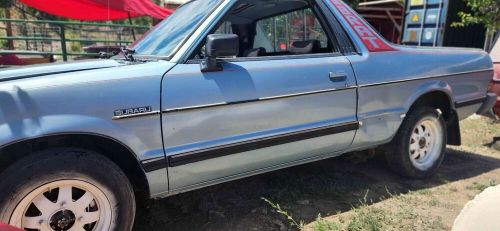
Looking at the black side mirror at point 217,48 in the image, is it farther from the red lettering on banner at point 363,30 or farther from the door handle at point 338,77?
the red lettering on banner at point 363,30

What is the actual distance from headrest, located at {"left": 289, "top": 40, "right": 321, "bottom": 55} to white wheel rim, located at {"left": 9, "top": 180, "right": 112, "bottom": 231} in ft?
6.67

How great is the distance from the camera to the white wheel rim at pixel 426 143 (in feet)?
13.8

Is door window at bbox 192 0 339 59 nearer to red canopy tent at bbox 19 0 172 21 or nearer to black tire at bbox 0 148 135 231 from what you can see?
black tire at bbox 0 148 135 231

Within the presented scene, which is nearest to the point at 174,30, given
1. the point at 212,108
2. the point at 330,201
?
the point at 212,108

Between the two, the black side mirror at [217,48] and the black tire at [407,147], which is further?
the black tire at [407,147]

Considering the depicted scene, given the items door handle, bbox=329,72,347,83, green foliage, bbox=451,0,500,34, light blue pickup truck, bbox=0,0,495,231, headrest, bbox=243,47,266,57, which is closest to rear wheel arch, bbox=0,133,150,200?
light blue pickup truck, bbox=0,0,495,231

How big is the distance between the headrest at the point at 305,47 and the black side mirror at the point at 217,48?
3.43 feet

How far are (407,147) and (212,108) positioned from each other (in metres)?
2.18

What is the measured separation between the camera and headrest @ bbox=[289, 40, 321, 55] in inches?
146

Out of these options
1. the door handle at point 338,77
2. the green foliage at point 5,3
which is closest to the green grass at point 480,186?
the door handle at point 338,77

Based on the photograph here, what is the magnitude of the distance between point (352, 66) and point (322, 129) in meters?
0.59

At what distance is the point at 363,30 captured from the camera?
379cm

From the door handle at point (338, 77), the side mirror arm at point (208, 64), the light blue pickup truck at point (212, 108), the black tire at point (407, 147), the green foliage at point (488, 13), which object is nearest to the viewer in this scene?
the light blue pickup truck at point (212, 108)

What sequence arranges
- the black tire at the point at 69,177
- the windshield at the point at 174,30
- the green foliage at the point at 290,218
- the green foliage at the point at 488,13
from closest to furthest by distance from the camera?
the black tire at the point at 69,177, the windshield at the point at 174,30, the green foliage at the point at 290,218, the green foliage at the point at 488,13
